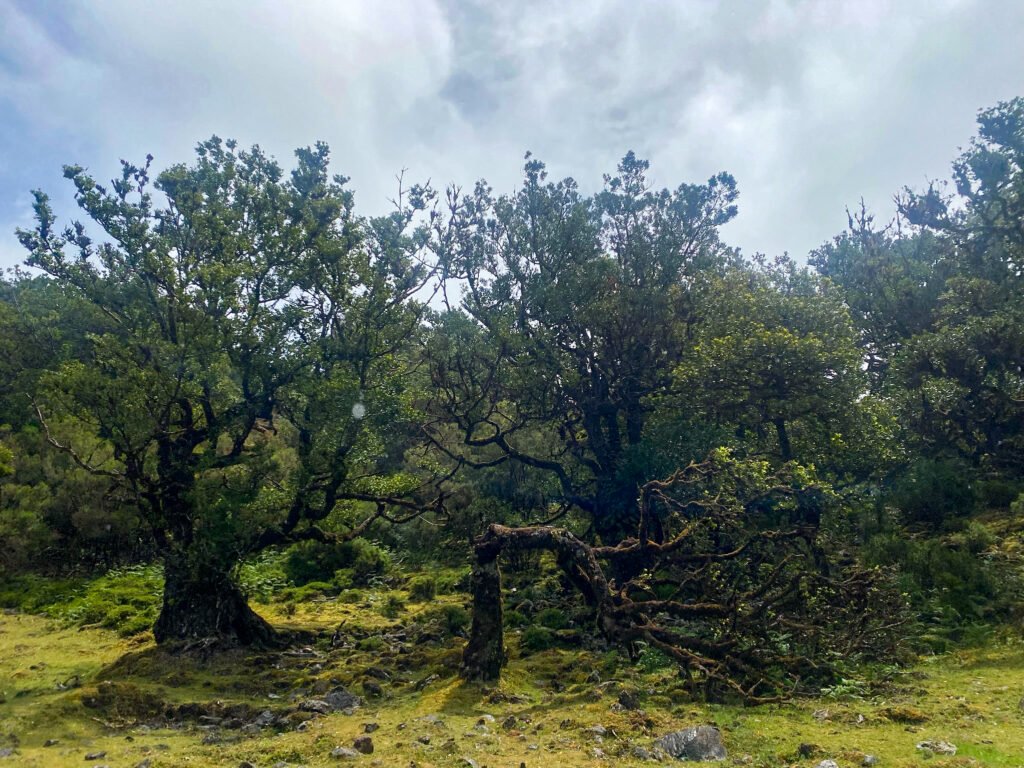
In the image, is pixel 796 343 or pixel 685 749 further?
pixel 796 343

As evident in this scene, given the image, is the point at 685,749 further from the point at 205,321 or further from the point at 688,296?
the point at 688,296

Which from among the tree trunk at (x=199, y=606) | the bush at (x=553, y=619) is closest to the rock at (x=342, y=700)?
the tree trunk at (x=199, y=606)

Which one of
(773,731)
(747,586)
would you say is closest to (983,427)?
(747,586)

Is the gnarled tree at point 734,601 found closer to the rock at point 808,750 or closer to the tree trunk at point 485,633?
the tree trunk at point 485,633

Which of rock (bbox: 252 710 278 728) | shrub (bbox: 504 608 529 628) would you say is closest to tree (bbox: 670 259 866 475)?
shrub (bbox: 504 608 529 628)

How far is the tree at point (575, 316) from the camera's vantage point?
2133 centimetres

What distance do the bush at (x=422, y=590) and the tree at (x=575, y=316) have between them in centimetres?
539

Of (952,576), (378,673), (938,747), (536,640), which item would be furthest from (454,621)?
(952,576)

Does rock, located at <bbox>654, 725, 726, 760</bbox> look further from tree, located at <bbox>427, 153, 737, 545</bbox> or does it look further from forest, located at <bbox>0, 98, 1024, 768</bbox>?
tree, located at <bbox>427, 153, 737, 545</bbox>

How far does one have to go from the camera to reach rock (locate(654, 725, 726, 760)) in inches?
320

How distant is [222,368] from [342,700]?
7.97 metres

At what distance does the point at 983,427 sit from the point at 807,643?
57.1ft

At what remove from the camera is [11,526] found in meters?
25.0

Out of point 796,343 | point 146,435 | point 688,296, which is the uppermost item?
point 688,296
